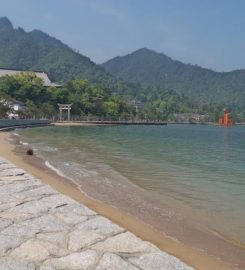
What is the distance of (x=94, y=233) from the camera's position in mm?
5094

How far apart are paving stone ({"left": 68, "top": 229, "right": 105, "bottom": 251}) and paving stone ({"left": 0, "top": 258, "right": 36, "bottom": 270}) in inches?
24.4

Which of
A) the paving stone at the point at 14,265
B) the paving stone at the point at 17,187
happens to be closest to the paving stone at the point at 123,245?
the paving stone at the point at 14,265

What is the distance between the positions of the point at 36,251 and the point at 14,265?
44cm

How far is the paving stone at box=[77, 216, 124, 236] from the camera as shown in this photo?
17.1ft

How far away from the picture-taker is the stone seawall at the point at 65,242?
418 centimetres

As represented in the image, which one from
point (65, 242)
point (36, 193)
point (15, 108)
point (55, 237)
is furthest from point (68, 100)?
point (65, 242)

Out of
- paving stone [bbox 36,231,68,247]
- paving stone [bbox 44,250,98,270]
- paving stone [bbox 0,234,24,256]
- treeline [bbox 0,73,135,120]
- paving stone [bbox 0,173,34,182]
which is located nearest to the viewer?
paving stone [bbox 44,250,98,270]

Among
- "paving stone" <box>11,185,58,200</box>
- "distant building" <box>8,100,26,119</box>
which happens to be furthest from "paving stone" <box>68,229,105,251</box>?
"distant building" <box>8,100,26,119</box>

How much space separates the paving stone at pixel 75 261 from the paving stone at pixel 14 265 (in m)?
0.17

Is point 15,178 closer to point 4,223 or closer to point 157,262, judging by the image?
point 4,223

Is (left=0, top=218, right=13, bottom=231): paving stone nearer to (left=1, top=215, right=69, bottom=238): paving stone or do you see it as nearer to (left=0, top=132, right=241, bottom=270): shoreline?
(left=1, top=215, right=69, bottom=238): paving stone

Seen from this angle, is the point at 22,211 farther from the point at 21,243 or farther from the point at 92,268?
the point at 92,268

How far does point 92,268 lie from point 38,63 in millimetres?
191562

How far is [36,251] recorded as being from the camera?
4.44 meters
